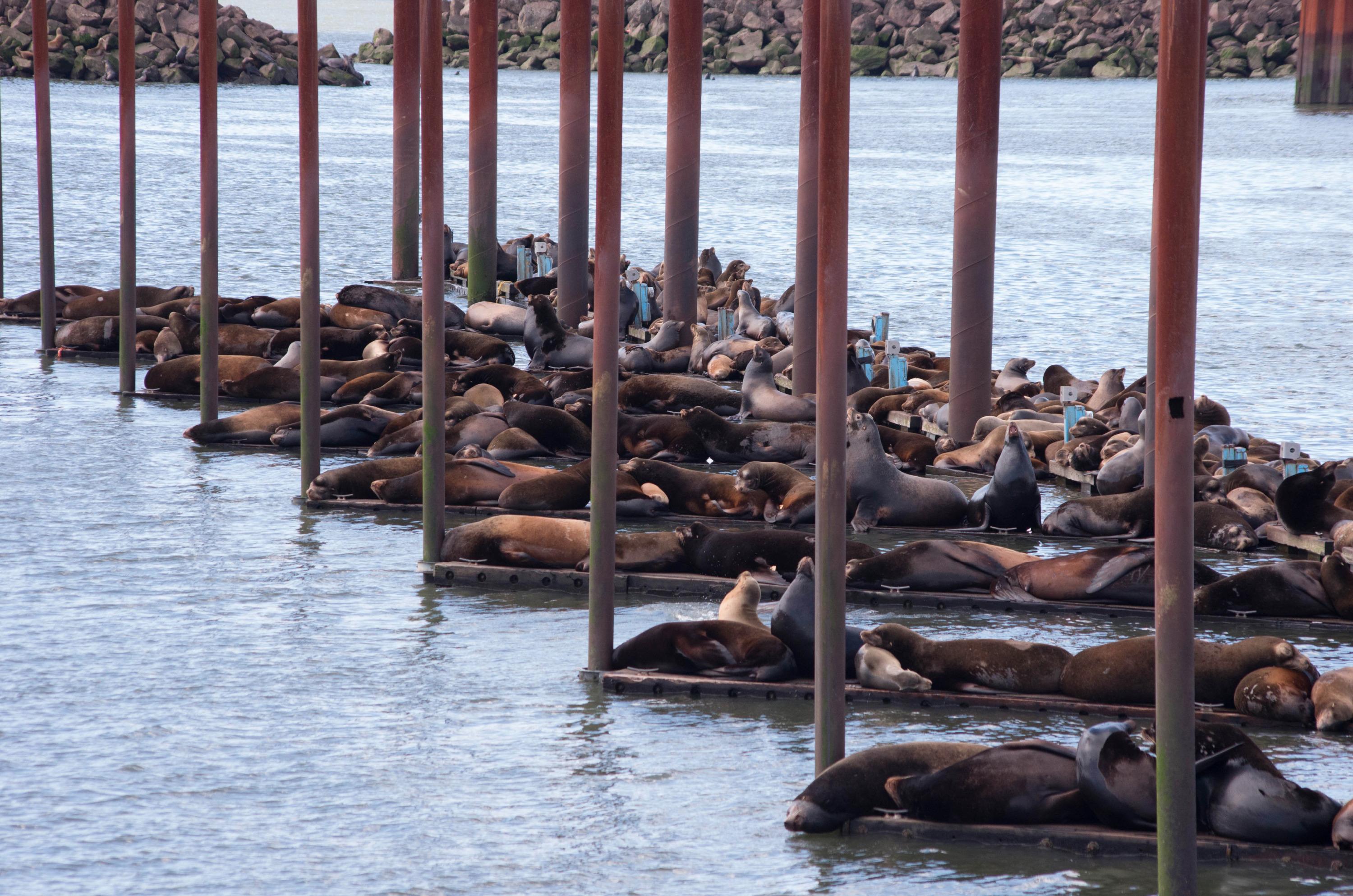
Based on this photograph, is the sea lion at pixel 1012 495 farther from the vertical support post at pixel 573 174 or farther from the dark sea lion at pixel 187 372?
the vertical support post at pixel 573 174

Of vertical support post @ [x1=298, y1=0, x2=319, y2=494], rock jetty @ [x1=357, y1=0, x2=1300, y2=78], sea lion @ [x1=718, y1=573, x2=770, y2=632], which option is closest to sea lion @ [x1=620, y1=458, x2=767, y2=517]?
vertical support post @ [x1=298, y1=0, x2=319, y2=494]

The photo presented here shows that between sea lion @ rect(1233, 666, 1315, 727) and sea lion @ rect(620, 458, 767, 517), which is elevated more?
sea lion @ rect(620, 458, 767, 517)

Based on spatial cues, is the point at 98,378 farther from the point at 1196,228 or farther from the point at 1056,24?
the point at 1056,24

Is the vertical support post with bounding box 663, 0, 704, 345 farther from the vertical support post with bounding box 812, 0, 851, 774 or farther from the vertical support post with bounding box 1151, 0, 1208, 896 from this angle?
the vertical support post with bounding box 1151, 0, 1208, 896

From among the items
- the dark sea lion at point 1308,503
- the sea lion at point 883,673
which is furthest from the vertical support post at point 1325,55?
the sea lion at point 883,673

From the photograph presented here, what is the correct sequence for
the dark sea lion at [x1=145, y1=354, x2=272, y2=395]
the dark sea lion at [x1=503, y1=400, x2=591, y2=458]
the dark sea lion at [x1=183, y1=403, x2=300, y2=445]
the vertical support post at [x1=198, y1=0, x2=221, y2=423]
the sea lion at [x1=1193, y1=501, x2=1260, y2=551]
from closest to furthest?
the sea lion at [x1=1193, y1=501, x2=1260, y2=551], the vertical support post at [x1=198, y1=0, x2=221, y2=423], the dark sea lion at [x1=503, y1=400, x2=591, y2=458], the dark sea lion at [x1=183, y1=403, x2=300, y2=445], the dark sea lion at [x1=145, y1=354, x2=272, y2=395]

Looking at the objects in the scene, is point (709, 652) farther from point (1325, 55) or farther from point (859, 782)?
point (1325, 55)

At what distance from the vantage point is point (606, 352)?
24.9 feet

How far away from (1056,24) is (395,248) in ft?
346

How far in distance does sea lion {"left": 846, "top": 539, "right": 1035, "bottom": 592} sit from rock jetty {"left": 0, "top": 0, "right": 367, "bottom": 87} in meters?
75.0

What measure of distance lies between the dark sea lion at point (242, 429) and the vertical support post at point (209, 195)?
0.43 metres

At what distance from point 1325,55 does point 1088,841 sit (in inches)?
2976

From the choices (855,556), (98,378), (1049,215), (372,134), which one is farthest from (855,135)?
(855,556)

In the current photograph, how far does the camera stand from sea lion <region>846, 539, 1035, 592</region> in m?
9.38
